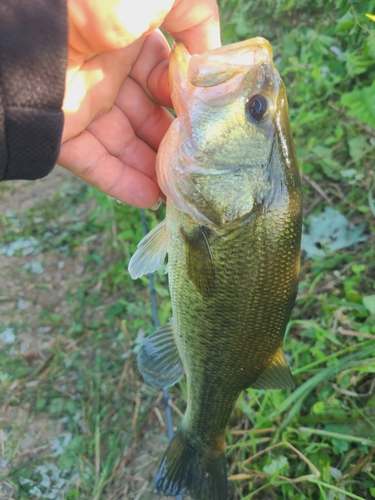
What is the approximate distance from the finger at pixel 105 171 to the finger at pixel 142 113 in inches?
8.1

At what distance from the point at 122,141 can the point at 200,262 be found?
78cm

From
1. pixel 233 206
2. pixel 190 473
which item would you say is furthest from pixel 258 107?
pixel 190 473

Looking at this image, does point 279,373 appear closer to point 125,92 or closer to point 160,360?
point 160,360

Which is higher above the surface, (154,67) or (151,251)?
(154,67)

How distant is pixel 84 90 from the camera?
1722mm

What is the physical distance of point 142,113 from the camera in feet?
6.46

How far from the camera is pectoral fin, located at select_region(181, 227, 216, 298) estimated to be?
1.58 meters

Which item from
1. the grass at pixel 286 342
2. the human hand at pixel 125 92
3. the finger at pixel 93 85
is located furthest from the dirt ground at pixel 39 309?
the finger at pixel 93 85

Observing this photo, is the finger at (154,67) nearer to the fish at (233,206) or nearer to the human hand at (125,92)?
the human hand at (125,92)

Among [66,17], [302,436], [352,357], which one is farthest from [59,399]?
[66,17]

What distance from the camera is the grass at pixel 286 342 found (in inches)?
82.9

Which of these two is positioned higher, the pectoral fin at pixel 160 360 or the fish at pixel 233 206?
the fish at pixel 233 206

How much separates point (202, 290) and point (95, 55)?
3.58ft

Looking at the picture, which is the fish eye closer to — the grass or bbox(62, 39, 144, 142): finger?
bbox(62, 39, 144, 142): finger
